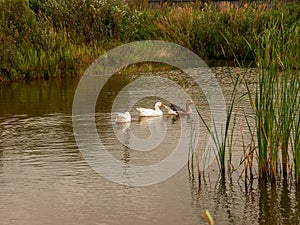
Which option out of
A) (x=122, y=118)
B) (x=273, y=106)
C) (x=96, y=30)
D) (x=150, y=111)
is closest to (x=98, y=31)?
(x=96, y=30)

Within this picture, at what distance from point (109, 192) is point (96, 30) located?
11.0 meters

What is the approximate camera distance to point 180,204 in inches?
259

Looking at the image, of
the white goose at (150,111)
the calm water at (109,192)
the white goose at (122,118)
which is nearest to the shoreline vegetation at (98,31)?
the white goose at (150,111)

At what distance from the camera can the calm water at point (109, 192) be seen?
247 inches

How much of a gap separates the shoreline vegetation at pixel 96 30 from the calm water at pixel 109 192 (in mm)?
5266

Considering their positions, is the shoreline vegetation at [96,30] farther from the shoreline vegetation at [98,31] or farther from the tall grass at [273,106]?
the tall grass at [273,106]

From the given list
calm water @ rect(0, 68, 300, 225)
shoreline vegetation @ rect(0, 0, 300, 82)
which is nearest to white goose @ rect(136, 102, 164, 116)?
calm water @ rect(0, 68, 300, 225)

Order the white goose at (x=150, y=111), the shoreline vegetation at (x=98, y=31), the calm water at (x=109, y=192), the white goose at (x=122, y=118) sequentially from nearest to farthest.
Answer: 1. the calm water at (x=109, y=192)
2. the white goose at (x=122, y=118)
3. the white goose at (x=150, y=111)
4. the shoreline vegetation at (x=98, y=31)

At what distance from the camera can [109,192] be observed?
275 inches

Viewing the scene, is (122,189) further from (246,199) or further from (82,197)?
(246,199)

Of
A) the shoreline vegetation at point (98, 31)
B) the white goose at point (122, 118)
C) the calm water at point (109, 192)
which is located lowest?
the calm water at point (109, 192)

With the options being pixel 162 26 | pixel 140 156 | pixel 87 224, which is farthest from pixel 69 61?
pixel 87 224

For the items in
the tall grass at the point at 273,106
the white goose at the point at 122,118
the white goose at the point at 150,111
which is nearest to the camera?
the tall grass at the point at 273,106

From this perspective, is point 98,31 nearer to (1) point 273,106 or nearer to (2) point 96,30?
(2) point 96,30
